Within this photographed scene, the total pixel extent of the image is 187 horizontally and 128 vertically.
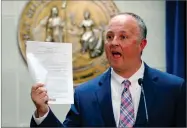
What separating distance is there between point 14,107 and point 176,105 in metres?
1.59

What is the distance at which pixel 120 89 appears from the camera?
4.99ft

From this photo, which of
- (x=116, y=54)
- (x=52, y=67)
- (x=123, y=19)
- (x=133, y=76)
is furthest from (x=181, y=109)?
(x=52, y=67)

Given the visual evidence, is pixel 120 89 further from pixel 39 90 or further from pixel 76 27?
pixel 76 27

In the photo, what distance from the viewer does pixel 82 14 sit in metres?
2.76

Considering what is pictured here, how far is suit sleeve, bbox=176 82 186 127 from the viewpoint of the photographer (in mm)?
1419

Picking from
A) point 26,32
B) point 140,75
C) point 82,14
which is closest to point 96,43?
point 82,14

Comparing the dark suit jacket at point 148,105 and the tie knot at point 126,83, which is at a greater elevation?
the tie knot at point 126,83

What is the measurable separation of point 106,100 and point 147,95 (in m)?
0.18

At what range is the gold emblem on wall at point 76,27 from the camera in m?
2.70

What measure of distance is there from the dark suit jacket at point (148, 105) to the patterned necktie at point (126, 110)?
3 cm

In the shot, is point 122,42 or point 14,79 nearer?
point 122,42

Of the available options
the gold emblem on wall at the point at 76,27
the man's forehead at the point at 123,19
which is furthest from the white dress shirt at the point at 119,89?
the gold emblem on wall at the point at 76,27

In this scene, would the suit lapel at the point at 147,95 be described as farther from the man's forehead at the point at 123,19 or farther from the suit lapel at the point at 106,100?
the man's forehead at the point at 123,19

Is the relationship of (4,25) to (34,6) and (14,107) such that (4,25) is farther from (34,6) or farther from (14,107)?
(14,107)
